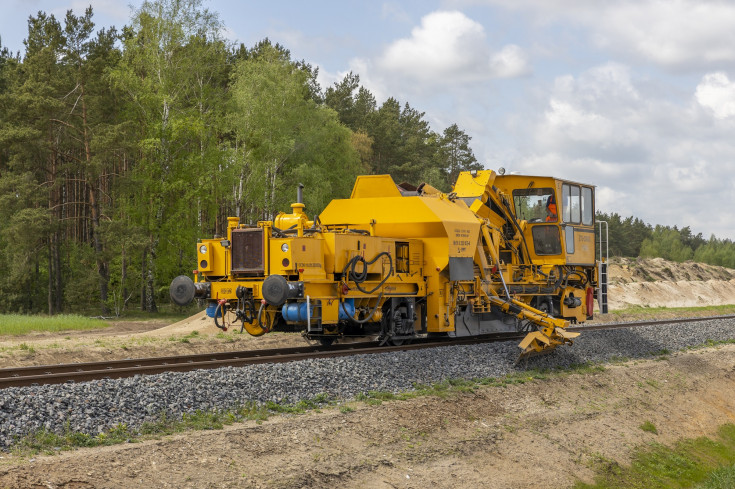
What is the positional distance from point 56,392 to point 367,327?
7.30 meters

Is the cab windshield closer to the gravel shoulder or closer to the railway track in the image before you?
the railway track

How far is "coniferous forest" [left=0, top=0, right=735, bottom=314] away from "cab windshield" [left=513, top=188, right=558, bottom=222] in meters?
21.0

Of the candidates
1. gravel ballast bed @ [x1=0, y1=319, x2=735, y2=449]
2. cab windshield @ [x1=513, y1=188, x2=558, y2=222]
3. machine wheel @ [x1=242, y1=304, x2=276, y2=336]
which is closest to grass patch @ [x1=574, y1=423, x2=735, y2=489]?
gravel ballast bed @ [x1=0, y1=319, x2=735, y2=449]

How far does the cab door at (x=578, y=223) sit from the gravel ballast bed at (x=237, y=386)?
368 cm

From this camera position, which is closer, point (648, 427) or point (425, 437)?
point (425, 437)

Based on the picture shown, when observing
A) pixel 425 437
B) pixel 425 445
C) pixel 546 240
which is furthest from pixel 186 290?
pixel 546 240

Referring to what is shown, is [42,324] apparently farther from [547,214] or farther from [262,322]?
[547,214]

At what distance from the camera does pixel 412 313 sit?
1526 cm

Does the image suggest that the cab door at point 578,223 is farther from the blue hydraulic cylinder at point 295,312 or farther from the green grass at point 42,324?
the green grass at point 42,324

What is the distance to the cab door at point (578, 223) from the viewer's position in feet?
64.7

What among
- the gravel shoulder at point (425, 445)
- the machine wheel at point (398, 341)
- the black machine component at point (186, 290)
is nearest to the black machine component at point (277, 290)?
the black machine component at point (186, 290)

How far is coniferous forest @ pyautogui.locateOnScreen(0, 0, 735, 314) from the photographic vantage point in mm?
36438

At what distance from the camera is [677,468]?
12.8m

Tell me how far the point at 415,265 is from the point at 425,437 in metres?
5.79
